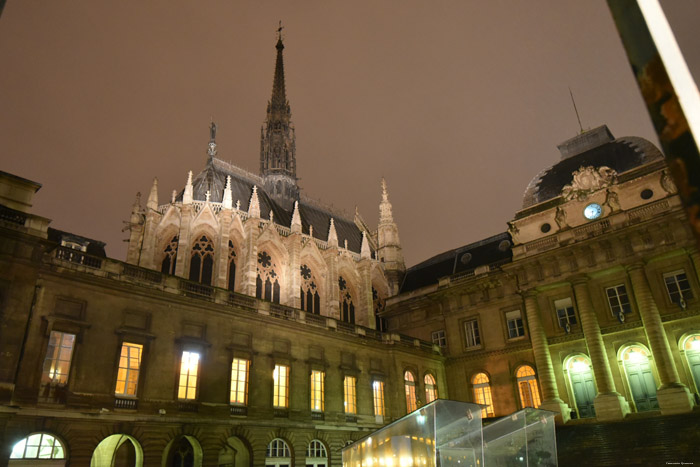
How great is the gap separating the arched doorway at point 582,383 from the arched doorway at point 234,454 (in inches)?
651

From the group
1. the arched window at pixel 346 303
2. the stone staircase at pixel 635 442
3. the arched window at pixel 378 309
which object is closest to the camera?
the stone staircase at pixel 635 442

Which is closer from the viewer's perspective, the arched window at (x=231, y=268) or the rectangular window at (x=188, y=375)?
the rectangular window at (x=188, y=375)

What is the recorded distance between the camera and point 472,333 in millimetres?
30312

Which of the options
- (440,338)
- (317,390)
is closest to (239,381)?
(317,390)

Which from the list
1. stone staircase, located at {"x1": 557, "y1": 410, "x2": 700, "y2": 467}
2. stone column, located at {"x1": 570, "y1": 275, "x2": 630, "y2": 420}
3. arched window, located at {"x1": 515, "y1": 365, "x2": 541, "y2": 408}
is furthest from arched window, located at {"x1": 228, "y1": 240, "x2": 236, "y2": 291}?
stone staircase, located at {"x1": 557, "y1": 410, "x2": 700, "y2": 467}

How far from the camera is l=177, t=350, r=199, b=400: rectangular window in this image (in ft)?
59.6

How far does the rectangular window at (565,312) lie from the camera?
26.2m

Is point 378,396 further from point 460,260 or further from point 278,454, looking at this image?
point 460,260

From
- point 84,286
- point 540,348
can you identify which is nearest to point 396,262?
point 540,348

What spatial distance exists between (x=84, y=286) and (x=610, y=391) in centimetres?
2306

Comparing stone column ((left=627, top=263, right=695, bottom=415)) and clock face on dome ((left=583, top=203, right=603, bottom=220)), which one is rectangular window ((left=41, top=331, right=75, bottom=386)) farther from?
clock face on dome ((left=583, top=203, right=603, bottom=220))

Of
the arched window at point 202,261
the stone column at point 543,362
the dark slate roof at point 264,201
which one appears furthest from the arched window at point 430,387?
the dark slate roof at point 264,201

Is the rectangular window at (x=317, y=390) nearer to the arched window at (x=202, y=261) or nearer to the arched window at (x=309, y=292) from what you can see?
the arched window at (x=202, y=261)

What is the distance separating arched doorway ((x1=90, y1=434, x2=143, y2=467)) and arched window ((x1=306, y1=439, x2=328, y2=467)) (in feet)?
23.1
